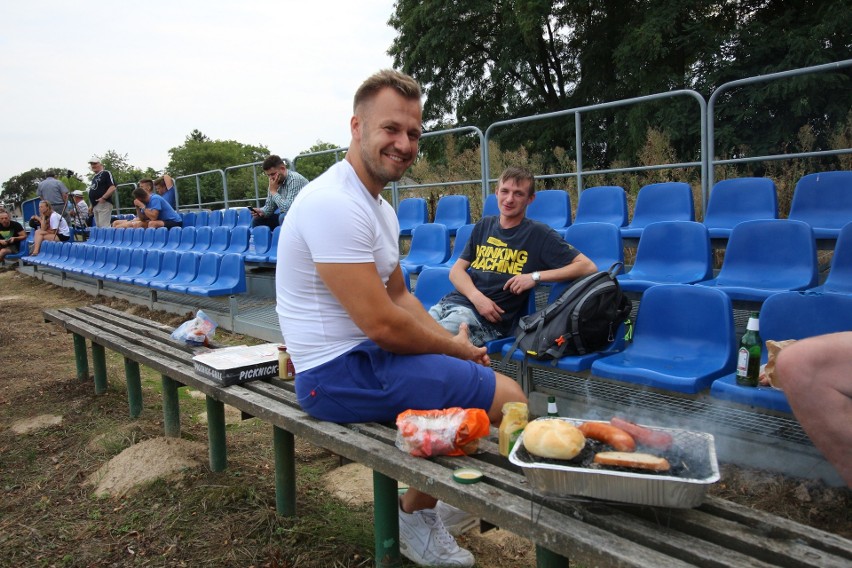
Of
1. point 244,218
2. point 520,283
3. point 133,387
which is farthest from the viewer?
point 244,218

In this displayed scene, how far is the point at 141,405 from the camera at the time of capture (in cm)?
371

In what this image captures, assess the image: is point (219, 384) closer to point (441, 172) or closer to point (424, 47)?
point (441, 172)

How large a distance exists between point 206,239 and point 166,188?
12.8 ft

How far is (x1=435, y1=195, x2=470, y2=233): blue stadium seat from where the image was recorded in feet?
20.9

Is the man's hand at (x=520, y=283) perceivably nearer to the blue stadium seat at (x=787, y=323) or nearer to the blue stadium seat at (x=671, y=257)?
the blue stadium seat at (x=671, y=257)

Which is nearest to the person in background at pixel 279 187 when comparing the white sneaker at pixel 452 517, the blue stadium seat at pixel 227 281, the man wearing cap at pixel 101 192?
the blue stadium seat at pixel 227 281

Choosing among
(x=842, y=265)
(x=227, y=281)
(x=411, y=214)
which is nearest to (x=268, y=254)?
(x=227, y=281)

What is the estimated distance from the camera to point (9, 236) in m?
13.7

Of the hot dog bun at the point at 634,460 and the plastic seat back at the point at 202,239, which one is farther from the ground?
the plastic seat back at the point at 202,239

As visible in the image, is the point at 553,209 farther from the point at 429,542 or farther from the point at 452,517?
the point at 429,542

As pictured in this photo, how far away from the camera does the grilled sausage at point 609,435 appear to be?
4.74 feet

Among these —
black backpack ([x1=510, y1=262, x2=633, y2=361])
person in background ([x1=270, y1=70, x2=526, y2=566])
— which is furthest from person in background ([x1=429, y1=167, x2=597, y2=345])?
person in background ([x1=270, y1=70, x2=526, y2=566])

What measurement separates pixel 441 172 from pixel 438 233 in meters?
4.21

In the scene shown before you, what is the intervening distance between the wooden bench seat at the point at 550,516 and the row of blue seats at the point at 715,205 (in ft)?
10.2
